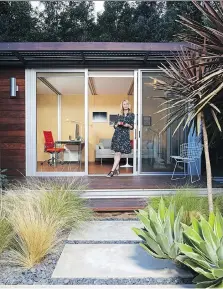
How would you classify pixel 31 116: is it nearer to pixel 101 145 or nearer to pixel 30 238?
pixel 101 145

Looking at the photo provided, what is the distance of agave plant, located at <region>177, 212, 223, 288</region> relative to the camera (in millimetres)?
2240

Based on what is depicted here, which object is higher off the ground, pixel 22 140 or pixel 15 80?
pixel 15 80

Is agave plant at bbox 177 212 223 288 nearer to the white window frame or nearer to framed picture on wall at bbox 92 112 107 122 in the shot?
the white window frame

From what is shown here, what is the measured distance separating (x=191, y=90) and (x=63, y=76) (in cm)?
Answer: 393

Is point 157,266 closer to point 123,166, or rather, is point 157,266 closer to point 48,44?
point 48,44

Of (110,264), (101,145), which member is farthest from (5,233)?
(101,145)

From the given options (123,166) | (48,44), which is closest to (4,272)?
(48,44)

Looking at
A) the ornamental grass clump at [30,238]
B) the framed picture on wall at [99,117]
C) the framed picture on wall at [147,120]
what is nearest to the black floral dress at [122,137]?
the framed picture on wall at [147,120]

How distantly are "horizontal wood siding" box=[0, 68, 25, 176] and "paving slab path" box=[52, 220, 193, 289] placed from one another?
11.4ft

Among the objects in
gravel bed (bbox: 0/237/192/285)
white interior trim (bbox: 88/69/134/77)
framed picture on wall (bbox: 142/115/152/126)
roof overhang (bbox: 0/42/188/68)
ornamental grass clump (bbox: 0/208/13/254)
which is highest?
roof overhang (bbox: 0/42/188/68)

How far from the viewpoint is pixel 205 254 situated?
2.31 meters

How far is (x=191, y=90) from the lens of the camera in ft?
11.2

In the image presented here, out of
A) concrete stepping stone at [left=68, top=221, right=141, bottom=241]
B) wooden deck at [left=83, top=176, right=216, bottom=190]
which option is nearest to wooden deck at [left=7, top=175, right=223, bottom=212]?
wooden deck at [left=83, top=176, right=216, bottom=190]

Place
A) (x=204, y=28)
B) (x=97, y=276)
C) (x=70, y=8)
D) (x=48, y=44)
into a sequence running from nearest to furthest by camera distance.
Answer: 1. (x=97, y=276)
2. (x=204, y=28)
3. (x=48, y=44)
4. (x=70, y=8)
